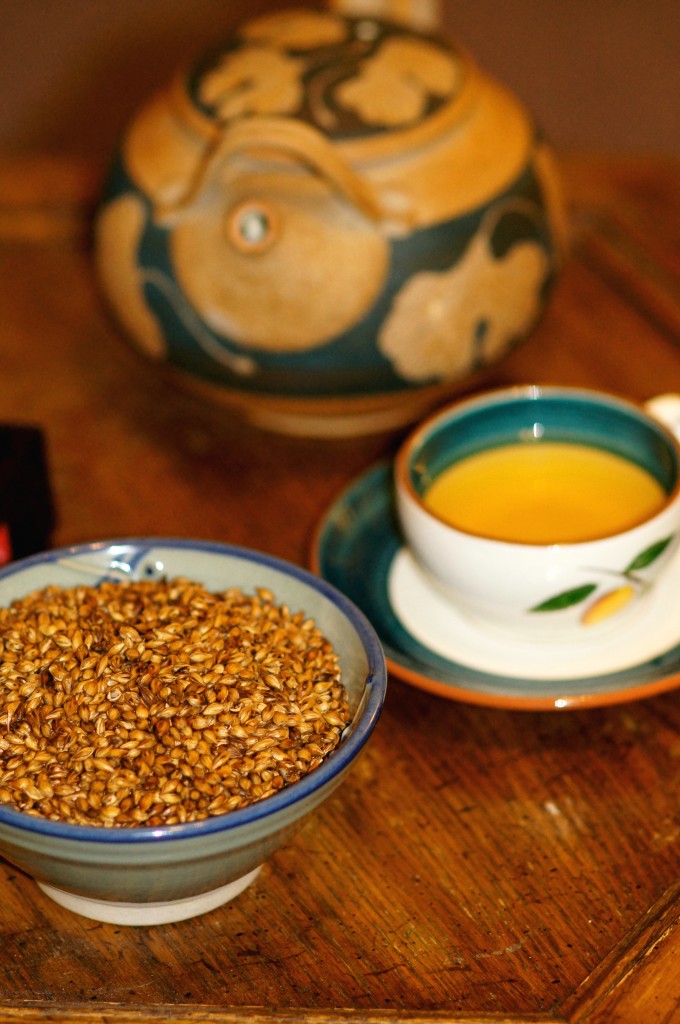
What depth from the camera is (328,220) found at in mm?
873

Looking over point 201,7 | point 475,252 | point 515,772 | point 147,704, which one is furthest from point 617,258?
point 201,7

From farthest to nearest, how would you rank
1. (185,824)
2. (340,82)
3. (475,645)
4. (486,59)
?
(486,59) → (340,82) → (475,645) → (185,824)

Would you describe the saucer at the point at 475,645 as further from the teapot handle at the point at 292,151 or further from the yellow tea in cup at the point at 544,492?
the teapot handle at the point at 292,151

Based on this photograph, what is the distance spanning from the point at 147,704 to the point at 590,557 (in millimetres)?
278

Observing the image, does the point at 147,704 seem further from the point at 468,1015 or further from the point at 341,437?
the point at 341,437

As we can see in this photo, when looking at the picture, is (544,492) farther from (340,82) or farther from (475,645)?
(340,82)

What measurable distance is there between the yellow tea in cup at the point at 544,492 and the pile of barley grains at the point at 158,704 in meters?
0.18

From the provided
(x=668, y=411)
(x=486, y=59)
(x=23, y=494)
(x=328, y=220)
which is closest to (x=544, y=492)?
(x=668, y=411)

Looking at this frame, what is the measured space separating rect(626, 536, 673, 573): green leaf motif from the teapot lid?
1.16 ft

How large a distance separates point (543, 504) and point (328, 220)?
0.26m

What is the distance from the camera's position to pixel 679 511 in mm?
747

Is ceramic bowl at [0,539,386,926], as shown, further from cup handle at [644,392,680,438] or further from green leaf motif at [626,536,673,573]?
cup handle at [644,392,680,438]

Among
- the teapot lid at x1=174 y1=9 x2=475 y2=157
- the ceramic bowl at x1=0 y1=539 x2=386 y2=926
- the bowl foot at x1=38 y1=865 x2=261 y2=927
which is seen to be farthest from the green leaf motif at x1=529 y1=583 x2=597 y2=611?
the teapot lid at x1=174 y1=9 x2=475 y2=157

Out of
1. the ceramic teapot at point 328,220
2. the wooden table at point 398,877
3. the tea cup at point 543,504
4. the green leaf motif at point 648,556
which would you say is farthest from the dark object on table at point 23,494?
the green leaf motif at point 648,556
